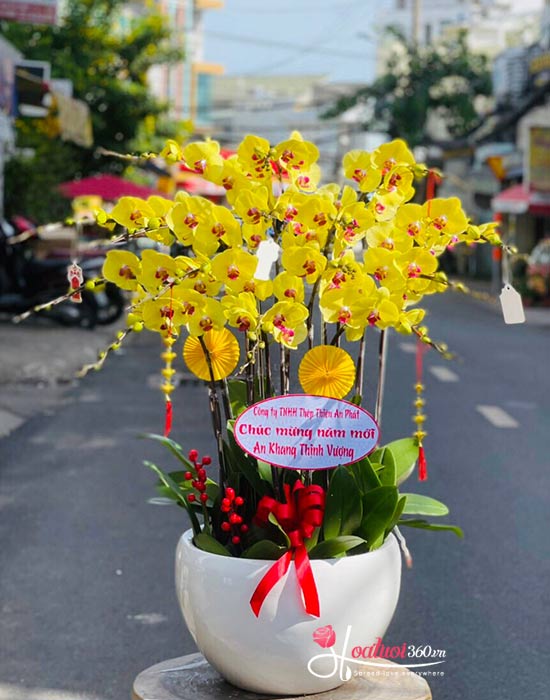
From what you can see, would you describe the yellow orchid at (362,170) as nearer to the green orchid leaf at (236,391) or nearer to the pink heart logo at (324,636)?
the green orchid leaf at (236,391)

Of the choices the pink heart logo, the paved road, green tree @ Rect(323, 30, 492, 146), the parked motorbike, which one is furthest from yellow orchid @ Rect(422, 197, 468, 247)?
green tree @ Rect(323, 30, 492, 146)

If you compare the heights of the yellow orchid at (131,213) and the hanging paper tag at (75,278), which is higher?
the yellow orchid at (131,213)

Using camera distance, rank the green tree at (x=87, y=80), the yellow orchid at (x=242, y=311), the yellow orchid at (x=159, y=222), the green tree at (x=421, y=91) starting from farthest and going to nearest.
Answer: the green tree at (x=421, y=91) < the green tree at (x=87, y=80) < the yellow orchid at (x=159, y=222) < the yellow orchid at (x=242, y=311)

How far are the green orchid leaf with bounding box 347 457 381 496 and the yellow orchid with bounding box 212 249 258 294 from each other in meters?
0.55

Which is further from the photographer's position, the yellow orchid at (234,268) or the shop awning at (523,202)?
the shop awning at (523,202)

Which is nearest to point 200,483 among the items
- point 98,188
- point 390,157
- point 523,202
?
point 390,157

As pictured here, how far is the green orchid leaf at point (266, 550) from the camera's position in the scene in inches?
115

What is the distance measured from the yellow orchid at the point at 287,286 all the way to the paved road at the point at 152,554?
1.77 meters

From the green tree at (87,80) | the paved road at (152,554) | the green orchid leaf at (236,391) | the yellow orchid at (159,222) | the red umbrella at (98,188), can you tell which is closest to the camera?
the yellow orchid at (159,222)

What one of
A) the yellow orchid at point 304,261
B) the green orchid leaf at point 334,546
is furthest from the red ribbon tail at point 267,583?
the yellow orchid at point 304,261

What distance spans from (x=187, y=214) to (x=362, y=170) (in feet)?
1.55

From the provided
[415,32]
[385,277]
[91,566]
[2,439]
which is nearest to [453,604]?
[91,566]

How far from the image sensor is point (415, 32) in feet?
153

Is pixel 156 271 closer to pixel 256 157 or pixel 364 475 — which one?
pixel 256 157
